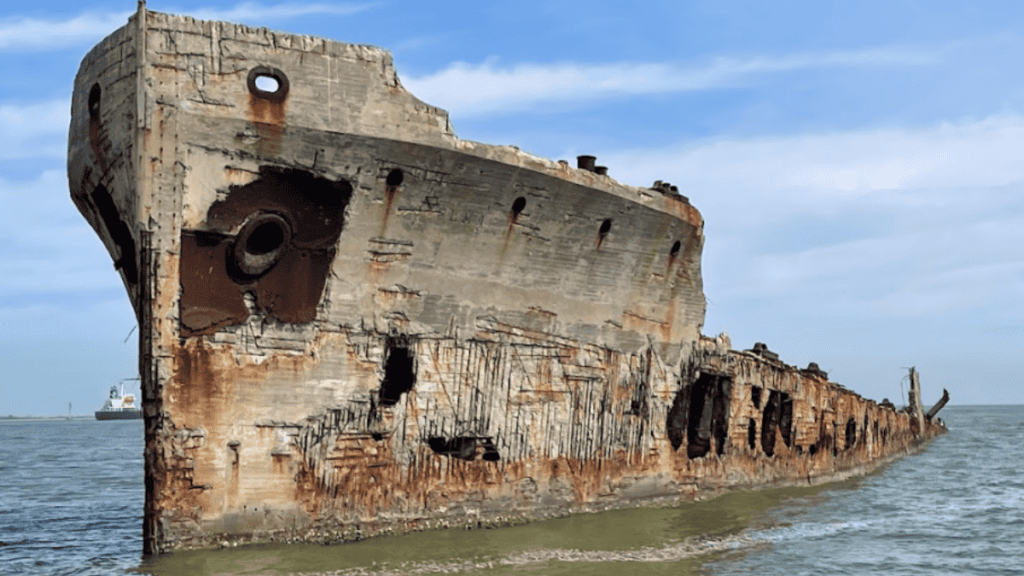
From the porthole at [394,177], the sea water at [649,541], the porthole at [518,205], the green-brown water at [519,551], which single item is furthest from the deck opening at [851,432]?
the porthole at [394,177]

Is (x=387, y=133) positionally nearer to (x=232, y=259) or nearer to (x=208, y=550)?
(x=232, y=259)

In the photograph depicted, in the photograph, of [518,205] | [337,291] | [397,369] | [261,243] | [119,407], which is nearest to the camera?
[261,243]

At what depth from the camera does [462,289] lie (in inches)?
419

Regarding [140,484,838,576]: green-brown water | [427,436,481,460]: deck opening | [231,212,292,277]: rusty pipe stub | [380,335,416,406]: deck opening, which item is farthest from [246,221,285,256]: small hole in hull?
[140,484,838,576]: green-brown water

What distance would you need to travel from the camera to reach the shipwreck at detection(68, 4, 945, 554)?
29.5ft

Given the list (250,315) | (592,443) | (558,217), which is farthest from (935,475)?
(250,315)

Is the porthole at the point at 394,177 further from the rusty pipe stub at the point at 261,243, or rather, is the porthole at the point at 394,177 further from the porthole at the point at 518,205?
the porthole at the point at 518,205

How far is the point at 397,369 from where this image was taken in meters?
10.2

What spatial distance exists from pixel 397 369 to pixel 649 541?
3358 millimetres

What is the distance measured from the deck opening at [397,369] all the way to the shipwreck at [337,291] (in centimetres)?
2

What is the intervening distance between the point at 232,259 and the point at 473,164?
2.60 m

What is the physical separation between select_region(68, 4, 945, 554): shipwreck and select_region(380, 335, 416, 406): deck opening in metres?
0.02

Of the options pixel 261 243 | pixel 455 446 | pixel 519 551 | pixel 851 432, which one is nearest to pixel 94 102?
pixel 261 243

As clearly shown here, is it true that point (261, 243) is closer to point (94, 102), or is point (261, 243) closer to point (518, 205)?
point (94, 102)
